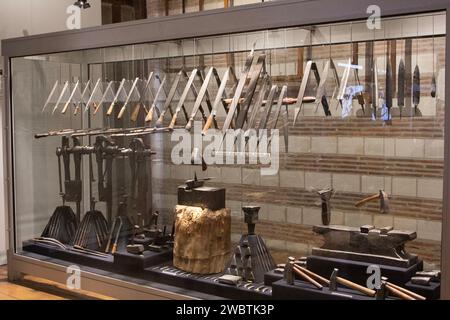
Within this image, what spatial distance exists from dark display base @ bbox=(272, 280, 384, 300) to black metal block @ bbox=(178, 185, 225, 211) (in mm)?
761

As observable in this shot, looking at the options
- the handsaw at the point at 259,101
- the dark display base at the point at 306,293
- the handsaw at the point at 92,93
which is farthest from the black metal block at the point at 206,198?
the handsaw at the point at 92,93

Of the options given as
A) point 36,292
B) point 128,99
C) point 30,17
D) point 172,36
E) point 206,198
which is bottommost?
point 36,292

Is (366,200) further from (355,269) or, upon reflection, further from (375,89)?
(375,89)

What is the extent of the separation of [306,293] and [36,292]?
8.34ft

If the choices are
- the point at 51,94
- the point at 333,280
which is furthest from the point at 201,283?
the point at 51,94

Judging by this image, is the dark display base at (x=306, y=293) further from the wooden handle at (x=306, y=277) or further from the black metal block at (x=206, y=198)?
the black metal block at (x=206, y=198)

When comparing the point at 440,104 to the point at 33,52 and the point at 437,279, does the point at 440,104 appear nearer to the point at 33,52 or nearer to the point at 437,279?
the point at 437,279

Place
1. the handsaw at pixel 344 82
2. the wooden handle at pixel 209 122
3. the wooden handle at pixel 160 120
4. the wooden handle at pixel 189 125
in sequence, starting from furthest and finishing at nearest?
the wooden handle at pixel 160 120 → the wooden handle at pixel 189 125 → the wooden handle at pixel 209 122 → the handsaw at pixel 344 82

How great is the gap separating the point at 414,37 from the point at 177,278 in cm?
223

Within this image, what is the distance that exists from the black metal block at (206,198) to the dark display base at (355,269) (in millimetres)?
807

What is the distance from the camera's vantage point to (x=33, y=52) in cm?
506

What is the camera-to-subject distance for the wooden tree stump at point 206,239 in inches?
164

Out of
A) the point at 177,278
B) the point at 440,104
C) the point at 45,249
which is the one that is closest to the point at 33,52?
the point at 45,249

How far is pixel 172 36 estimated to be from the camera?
13.6ft
